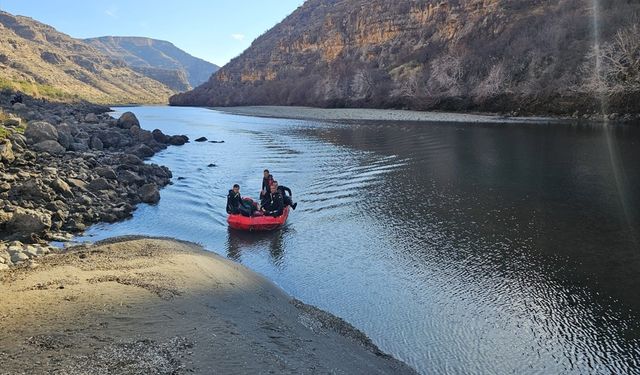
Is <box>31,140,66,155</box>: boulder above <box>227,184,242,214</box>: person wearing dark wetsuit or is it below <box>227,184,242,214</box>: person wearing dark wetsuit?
above

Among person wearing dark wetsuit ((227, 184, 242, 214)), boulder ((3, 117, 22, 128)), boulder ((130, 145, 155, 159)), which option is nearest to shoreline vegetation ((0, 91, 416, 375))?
person wearing dark wetsuit ((227, 184, 242, 214))

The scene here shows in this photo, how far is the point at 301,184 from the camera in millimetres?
21109

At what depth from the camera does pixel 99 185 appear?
53.7ft

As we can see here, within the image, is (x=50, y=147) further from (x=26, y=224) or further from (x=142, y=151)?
(x=142, y=151)

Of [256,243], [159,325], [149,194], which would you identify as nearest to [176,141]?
[149,194]

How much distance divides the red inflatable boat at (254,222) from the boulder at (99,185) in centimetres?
535

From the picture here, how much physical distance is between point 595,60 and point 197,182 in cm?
4504

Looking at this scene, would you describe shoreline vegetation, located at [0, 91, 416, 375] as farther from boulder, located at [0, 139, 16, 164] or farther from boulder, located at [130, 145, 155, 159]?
boulder, located at [130, 145, 155, 159]

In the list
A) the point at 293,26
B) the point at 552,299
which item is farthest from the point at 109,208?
the point at 293,26

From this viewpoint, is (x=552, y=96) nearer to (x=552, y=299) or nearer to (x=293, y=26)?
(x=552, y=299)

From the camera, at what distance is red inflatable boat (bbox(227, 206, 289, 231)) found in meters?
14.0

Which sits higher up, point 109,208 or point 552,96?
point 552,96

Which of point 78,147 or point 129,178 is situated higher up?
point 78,147

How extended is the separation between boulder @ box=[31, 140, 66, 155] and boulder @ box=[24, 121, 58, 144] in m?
0.45
